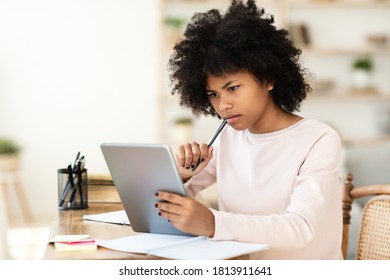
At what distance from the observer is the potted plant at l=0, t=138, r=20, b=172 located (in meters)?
4.51

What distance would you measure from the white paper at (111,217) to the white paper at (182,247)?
0.61 ft

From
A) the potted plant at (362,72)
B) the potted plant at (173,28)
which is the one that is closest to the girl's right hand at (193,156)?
the potted plant at (173,28)

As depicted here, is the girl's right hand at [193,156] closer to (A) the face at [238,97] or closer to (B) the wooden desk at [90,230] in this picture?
(A) the face at [238,97]

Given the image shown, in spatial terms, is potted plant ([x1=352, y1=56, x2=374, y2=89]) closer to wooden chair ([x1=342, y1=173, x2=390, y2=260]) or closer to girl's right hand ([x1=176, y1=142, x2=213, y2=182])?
wooden chair ([x1=342, y1=173, x2=390, y2=260])

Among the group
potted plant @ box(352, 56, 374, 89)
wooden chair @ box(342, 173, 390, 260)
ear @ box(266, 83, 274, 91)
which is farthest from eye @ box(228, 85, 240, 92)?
potted plant @ box(352, 56, 374, 89)

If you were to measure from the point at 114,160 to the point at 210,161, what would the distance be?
458mm

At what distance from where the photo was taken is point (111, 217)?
1571mm

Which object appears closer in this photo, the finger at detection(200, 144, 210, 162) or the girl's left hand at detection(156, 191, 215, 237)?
the girl's left hand at detection(156, 191, 215, 237)

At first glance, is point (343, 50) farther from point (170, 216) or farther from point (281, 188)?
point (170, 216)

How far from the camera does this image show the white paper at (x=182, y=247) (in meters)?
1.16

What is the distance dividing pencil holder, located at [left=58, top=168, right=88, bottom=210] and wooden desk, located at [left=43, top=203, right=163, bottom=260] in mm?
23

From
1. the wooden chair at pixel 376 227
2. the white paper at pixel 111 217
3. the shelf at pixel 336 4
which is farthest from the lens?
the shelf at pixel 336 4

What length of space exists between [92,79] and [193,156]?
3.35 metres

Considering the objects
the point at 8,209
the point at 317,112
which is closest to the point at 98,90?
the point at 8,209
